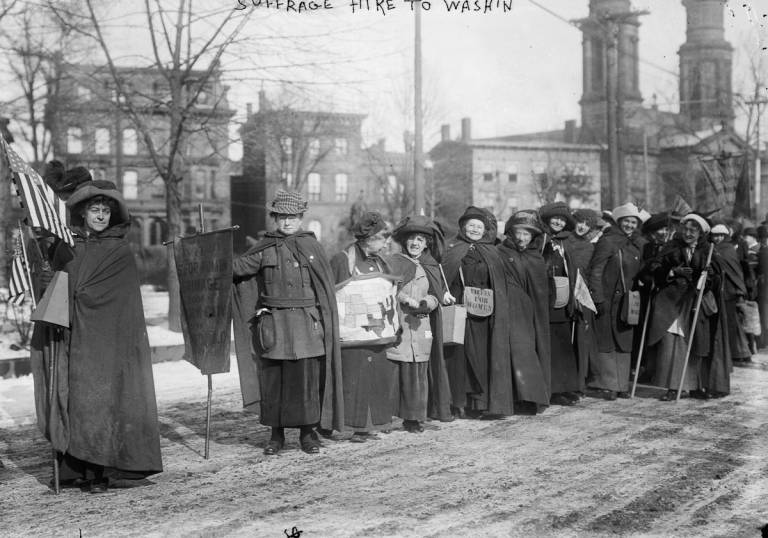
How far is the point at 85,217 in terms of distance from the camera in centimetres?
596

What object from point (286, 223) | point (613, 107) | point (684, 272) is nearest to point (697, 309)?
point (684, 272)

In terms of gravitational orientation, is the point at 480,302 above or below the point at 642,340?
above

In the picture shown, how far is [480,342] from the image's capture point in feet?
28.0

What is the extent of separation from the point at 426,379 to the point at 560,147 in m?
56.5

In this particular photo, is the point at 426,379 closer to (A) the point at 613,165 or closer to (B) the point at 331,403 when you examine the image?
(B) the point at 331,403

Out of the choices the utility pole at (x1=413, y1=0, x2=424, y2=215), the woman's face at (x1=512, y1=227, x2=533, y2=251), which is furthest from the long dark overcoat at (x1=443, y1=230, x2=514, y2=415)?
the utility pole at (x1=413, y1=0, x2=424, y2=215)

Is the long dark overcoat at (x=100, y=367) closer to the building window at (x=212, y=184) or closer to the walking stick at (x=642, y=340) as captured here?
the walking stick at (x=642, y=340)

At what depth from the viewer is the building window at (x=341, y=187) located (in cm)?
6350

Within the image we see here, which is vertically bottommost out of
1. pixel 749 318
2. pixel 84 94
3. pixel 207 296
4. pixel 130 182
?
pixel 749 318

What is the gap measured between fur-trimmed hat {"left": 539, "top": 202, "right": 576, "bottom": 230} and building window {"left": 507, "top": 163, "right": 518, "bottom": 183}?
53931 mm

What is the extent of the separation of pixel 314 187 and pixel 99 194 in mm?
57717

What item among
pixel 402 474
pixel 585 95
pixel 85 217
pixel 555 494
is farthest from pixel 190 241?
pixel 585 95

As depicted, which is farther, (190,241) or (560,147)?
(560,147)

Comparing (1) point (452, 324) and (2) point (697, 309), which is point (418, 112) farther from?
(1) point (452, 324)
